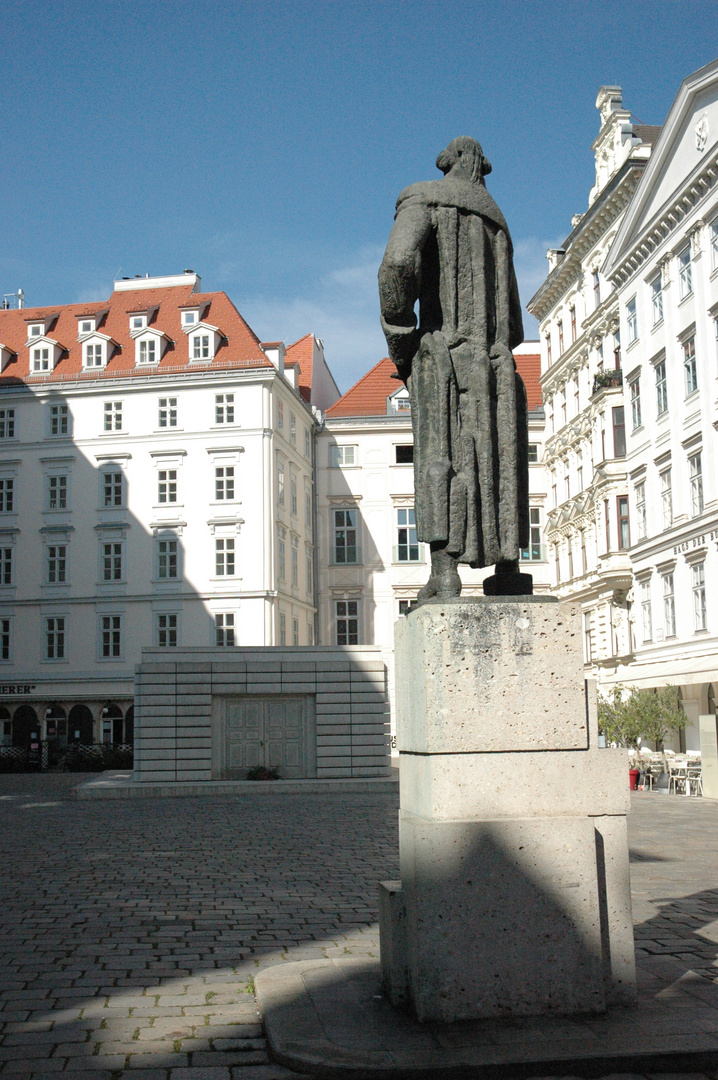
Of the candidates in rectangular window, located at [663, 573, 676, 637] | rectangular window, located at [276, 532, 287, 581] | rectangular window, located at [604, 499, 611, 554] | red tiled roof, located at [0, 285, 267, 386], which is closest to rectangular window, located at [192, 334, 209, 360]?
red tiled roof, located at [0, 285, 267, 386]

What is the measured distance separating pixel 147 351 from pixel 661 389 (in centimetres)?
2871

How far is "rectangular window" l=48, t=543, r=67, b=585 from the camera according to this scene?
173 feet

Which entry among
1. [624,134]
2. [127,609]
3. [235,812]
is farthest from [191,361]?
[235,812]

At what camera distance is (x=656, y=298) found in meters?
35.2

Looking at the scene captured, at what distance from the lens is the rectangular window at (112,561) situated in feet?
172

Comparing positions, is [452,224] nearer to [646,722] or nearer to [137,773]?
[137,773]

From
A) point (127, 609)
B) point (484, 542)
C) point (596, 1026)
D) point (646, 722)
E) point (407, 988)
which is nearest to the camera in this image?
point (596, 1026)

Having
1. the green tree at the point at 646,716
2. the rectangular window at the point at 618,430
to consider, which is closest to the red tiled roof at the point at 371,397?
the rectangular window at the point at 618,430

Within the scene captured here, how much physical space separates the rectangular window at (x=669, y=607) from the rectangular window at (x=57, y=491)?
30.8 m

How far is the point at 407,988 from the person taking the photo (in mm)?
5293

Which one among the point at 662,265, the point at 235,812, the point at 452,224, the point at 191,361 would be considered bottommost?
the point at 235,812

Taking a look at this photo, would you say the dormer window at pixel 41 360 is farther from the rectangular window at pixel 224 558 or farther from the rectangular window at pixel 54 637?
the rectangular window at pixel 224 558

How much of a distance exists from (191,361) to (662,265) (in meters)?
26.3

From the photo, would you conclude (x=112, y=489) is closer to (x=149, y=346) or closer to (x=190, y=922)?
(x=149, y=346)
